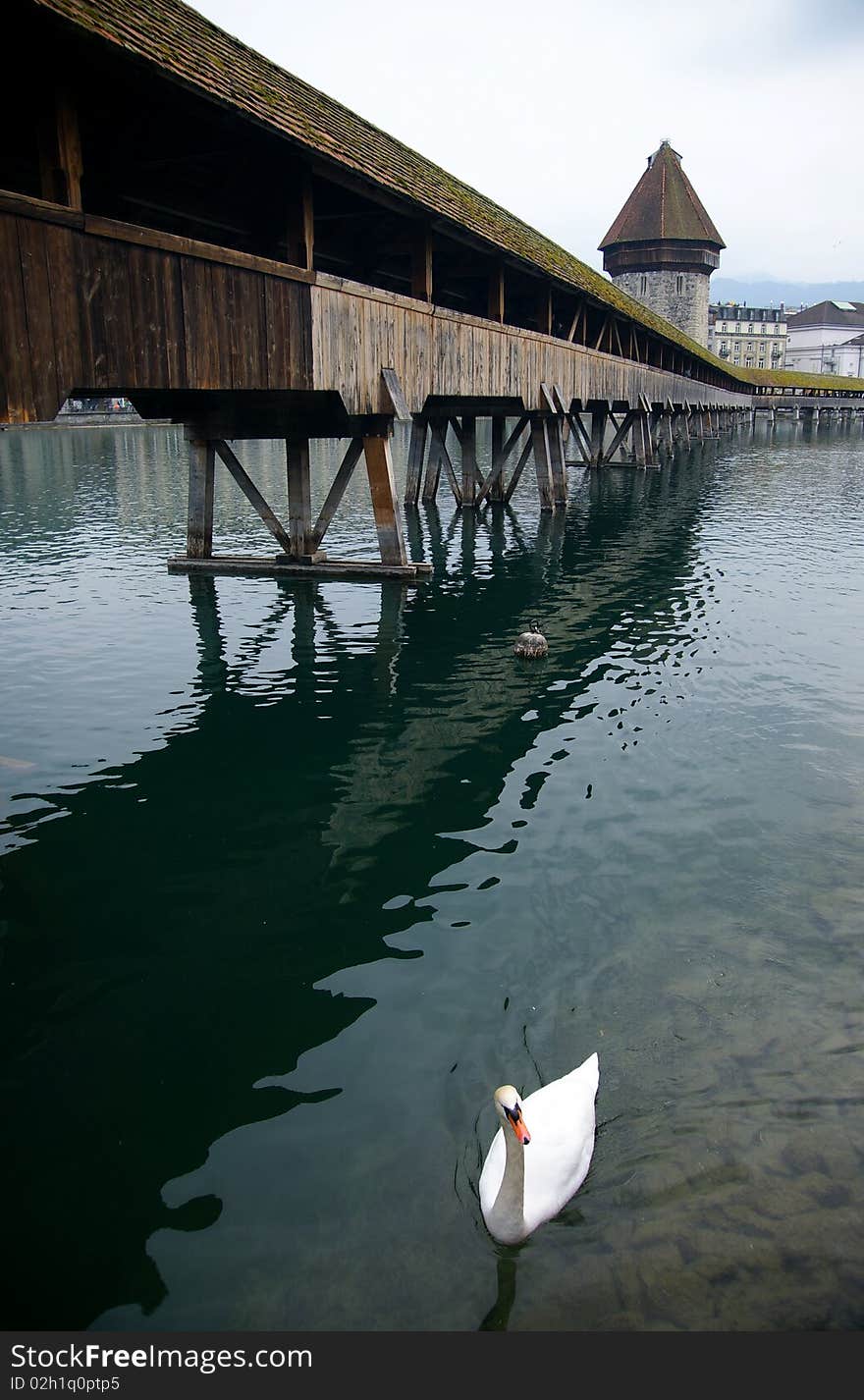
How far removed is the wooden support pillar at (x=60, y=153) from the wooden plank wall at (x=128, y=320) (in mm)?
255

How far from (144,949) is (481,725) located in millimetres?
4122

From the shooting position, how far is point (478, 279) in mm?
17938

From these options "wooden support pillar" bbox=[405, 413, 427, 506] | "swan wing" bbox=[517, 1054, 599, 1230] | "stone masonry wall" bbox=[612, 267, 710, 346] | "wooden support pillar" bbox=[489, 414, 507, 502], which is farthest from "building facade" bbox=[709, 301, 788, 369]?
"swan wing" bbox=[517, 1054, 599, 1230]

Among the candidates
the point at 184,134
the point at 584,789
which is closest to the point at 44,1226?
the point at 584,789

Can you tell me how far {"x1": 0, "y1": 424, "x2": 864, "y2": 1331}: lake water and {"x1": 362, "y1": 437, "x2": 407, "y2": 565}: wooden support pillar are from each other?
2484 mm

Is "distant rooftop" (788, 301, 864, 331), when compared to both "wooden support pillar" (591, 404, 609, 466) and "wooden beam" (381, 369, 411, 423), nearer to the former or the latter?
"wooden support pillar" (591, 404, 609, 466)

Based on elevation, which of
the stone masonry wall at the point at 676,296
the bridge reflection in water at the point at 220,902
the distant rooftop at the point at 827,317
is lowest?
the bridge reflection in water at the point at 220,902

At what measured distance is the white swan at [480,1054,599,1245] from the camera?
3.14m

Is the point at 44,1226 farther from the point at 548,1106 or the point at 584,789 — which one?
the point at 584,789

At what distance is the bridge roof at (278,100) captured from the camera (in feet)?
21.9

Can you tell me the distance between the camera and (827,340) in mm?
114250

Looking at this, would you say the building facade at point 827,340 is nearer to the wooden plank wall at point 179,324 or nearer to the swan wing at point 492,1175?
the wooden plank wall at point 179,324

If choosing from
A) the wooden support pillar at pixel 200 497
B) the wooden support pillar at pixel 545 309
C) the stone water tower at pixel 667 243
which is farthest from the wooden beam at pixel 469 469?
the stone water tower at pixel 667 243

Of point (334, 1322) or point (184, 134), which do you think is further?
point (184, 134)
